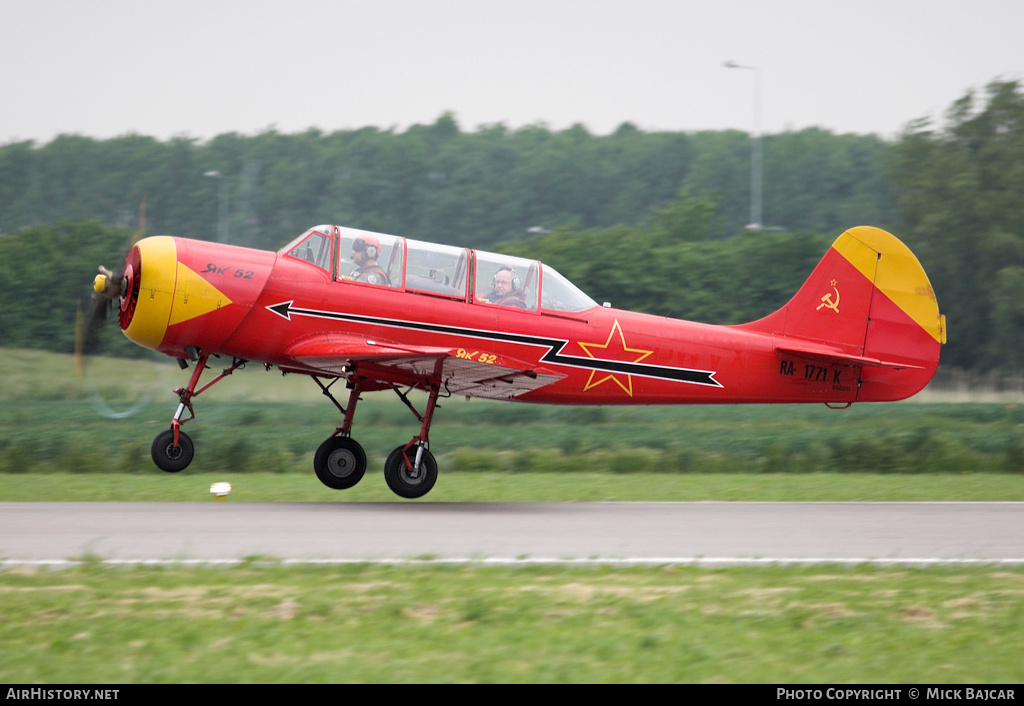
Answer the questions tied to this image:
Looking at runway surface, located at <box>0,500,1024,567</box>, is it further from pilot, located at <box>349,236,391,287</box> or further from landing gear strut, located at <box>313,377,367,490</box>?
pilot, located at <box>349,236,391,287</box>

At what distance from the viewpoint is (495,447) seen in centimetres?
1980

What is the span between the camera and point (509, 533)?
32.0 ft

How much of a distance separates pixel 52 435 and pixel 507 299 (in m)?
11.0

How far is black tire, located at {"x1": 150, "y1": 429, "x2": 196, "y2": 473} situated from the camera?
11.8m

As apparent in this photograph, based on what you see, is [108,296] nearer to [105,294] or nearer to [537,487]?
[105,294]

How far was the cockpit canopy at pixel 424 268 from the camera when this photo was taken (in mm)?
12234

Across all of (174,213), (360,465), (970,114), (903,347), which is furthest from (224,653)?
(174,213)

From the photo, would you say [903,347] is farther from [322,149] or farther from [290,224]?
[322,149]

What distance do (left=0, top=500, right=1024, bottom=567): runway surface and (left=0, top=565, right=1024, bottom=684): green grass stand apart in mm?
830

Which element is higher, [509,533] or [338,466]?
[338,466]

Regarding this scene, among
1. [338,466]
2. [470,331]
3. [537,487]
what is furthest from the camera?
[537,487]

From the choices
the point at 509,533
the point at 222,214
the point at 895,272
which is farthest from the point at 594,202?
the point at 509,533

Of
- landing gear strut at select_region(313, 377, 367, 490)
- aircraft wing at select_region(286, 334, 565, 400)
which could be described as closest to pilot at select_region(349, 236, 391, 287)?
aircraft wing at select_region(286, 334, 565, 400)

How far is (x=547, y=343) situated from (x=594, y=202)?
54.3 m
